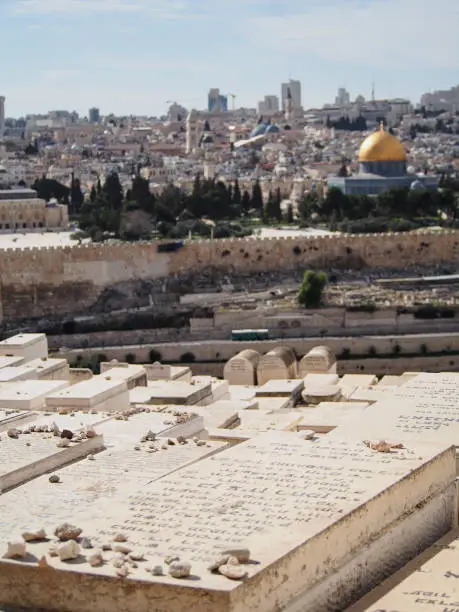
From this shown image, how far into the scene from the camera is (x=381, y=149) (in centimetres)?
4275

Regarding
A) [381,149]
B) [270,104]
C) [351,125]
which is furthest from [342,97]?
[381,149]

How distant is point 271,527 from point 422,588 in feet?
3.44

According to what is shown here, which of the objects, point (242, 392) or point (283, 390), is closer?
point (283, 390)

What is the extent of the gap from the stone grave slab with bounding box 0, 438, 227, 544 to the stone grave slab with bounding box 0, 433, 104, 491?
0.50 feet

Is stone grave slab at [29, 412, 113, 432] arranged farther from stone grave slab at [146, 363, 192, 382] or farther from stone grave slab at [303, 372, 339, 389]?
stone grave slab at [303, 372, 339, 389]

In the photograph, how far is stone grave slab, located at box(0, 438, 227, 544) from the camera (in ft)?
31.2

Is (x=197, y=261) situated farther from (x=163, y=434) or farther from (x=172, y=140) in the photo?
(x=172, y=140)

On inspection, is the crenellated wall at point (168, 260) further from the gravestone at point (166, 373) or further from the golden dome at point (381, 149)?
the golden dome at point (381, 149)

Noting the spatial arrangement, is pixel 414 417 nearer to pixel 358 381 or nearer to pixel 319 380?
pixel 319 380

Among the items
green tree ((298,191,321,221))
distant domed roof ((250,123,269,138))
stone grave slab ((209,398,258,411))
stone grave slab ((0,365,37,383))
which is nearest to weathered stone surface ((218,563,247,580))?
stone grave slab ((209,398,258,411))

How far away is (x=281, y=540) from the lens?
8.48 m

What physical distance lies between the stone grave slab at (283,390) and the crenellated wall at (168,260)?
8.65m

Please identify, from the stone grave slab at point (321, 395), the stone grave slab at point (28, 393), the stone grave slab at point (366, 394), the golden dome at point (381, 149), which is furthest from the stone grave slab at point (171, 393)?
the golden dome at point (381, 149)

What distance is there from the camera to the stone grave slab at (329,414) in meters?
13.6
